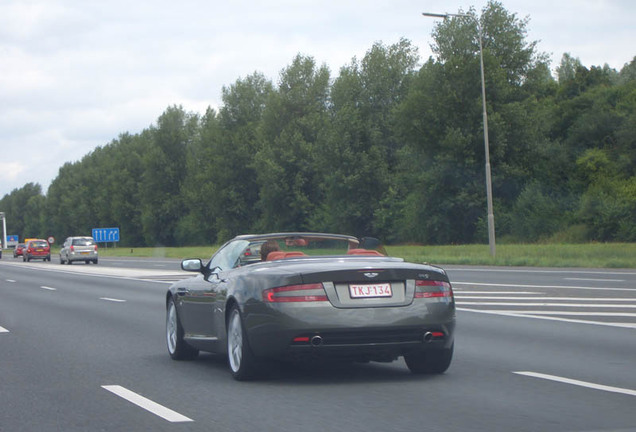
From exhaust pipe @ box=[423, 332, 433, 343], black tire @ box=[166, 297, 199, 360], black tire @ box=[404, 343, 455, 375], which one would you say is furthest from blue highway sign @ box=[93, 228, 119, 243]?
exhaust pipe @ box=[423, 332, 433, 343]

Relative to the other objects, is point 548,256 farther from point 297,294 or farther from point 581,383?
point 297,294

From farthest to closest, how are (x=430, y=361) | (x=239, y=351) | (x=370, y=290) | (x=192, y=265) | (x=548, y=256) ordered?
1. (x=548, y=256)
2. (x=192, y=265)
3. (x=430, y=361)
4. (x=239, y=351)
5. (x=370, y=290)

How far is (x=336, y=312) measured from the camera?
815 cm

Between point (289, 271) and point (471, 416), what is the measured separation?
223cm

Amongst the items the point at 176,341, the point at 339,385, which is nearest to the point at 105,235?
the point at 176,341

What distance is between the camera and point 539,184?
63406 mm

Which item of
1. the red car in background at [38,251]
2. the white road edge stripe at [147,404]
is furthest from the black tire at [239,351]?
the red car in background at [38,251]

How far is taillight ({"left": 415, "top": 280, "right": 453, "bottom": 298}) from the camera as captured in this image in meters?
Answer: 8.45

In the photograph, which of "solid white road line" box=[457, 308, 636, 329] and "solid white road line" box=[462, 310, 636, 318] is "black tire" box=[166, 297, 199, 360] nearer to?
"solid white road line" box=[457, 308, 636, 329]

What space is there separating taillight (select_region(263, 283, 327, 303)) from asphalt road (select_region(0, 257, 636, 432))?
744 millimetres

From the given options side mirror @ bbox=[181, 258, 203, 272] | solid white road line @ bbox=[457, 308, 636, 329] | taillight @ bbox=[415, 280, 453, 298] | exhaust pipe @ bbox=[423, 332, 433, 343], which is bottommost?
solid white road line @ bbox=[457, 308, 636, 329]

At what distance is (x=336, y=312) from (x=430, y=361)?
4.44 ft

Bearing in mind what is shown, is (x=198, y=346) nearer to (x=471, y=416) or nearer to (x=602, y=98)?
(x=471, y=416)

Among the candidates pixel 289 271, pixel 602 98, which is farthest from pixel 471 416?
pixel 602 98
